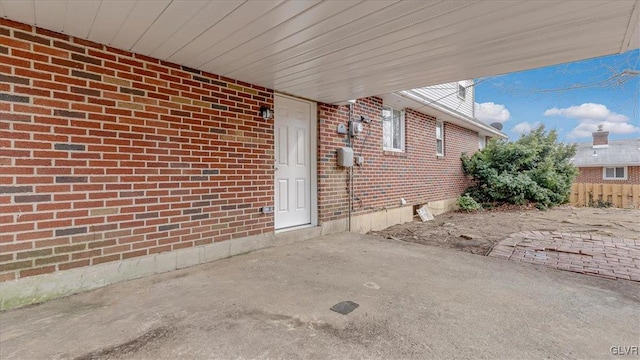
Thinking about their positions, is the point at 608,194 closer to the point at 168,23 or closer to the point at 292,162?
the point at 292,162

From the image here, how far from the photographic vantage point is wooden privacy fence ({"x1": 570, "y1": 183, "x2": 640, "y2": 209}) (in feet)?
32.2

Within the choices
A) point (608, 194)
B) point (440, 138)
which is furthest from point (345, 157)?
point (608, 194)

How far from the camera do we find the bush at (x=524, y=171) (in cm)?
928

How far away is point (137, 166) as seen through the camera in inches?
119

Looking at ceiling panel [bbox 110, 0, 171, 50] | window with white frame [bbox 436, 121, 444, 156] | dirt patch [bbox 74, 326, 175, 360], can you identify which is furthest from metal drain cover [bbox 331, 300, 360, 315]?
window with white frame [bbox 436, 121, 444, 156]

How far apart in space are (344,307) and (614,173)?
25563 mm

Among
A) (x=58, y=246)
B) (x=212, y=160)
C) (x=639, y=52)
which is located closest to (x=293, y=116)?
(x=212, y=160)

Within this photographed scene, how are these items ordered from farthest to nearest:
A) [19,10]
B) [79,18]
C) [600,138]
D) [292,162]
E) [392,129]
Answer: [600,138], [392,129], [292,162], [79,18], [19,10]

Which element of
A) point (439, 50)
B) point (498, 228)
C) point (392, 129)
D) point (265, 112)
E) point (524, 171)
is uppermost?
point (439, 50)

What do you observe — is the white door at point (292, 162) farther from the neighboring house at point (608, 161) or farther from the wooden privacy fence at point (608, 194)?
the neighboring house at point (608, 161)

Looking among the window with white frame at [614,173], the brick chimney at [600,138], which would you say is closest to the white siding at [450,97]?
the window with white frame at [614,173]

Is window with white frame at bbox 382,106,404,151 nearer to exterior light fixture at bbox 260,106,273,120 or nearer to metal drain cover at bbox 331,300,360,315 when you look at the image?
exterior light fixture at bbox 260,106,273,120

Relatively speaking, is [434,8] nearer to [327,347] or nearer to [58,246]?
[327,347]

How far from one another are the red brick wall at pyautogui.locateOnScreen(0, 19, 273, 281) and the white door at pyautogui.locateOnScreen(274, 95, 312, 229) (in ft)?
2.21
